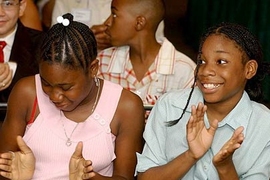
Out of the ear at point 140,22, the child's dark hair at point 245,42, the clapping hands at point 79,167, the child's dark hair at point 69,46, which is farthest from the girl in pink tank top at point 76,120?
the ear at point 140,22

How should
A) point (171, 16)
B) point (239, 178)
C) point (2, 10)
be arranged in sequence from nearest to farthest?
point (239, 178) < point (2, 10) < point (171, 16)

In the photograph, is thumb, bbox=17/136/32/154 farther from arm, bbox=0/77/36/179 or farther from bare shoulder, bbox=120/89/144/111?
bare shoulder, bbox=120/89/144/111

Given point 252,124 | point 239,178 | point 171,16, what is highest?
point 252,124

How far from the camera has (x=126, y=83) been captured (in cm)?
320

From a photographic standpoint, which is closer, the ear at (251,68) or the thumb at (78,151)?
the thumb at (78,151)

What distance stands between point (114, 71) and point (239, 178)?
107 centimetres

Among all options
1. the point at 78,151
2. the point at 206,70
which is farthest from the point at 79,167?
the point at 206,70

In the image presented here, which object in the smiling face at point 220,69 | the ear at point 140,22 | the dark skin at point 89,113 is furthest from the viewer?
the ear at point 140,22

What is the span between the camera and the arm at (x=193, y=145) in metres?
2.20

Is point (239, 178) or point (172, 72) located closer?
point (239, 178)

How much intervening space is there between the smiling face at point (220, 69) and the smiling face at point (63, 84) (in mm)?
408

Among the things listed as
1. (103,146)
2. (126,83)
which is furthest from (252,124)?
(126,83)

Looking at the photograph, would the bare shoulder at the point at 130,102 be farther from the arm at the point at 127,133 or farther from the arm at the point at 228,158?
the arm at the point at 228,158

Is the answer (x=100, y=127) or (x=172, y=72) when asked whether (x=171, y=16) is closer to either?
(x=172, y=72)
